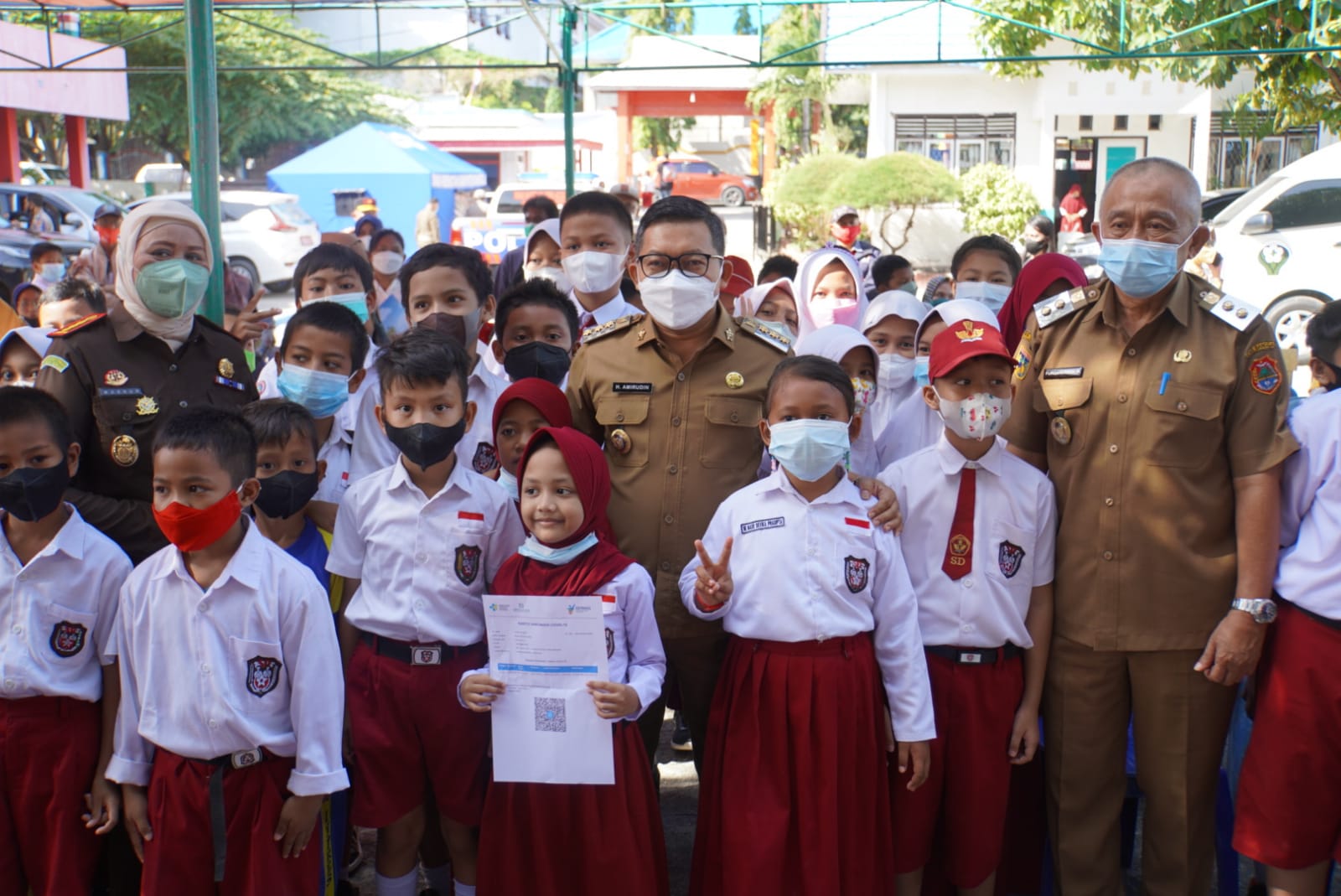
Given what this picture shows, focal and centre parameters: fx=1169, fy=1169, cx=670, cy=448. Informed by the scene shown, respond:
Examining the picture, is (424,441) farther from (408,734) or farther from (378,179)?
(378,179)

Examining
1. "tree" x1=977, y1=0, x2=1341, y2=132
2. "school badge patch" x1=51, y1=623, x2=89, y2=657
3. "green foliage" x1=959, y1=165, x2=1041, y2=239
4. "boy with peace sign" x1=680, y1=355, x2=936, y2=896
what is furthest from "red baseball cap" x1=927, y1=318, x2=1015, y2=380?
"green foliage" x1=959, y1=165, x2=1041, y2=239

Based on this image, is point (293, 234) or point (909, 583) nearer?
point (909, 583)

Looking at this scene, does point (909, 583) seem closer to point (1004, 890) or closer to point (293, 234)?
point (1004, 890)

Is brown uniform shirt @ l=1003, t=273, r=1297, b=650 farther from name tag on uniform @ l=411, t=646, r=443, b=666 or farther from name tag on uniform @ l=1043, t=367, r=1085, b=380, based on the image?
name tag on uniform @ l=411, t=646, r=443, b=666

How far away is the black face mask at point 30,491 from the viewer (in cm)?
284

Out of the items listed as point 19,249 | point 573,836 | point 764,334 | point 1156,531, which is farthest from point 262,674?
point 19,249

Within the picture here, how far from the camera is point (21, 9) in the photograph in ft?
32.5

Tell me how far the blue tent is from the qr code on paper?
19.2 metres

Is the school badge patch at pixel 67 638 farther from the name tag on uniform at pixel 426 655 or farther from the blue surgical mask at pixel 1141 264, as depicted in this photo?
the blue surgical mask at pixel 1141 264

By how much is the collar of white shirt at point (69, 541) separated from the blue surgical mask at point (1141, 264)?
2720 millimetres

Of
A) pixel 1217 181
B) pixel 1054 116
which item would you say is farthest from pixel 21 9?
pixel 1217 181

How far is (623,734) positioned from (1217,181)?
23.0 metres

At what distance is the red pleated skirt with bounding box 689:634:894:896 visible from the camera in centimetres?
294

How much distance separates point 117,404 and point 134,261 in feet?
1.49
